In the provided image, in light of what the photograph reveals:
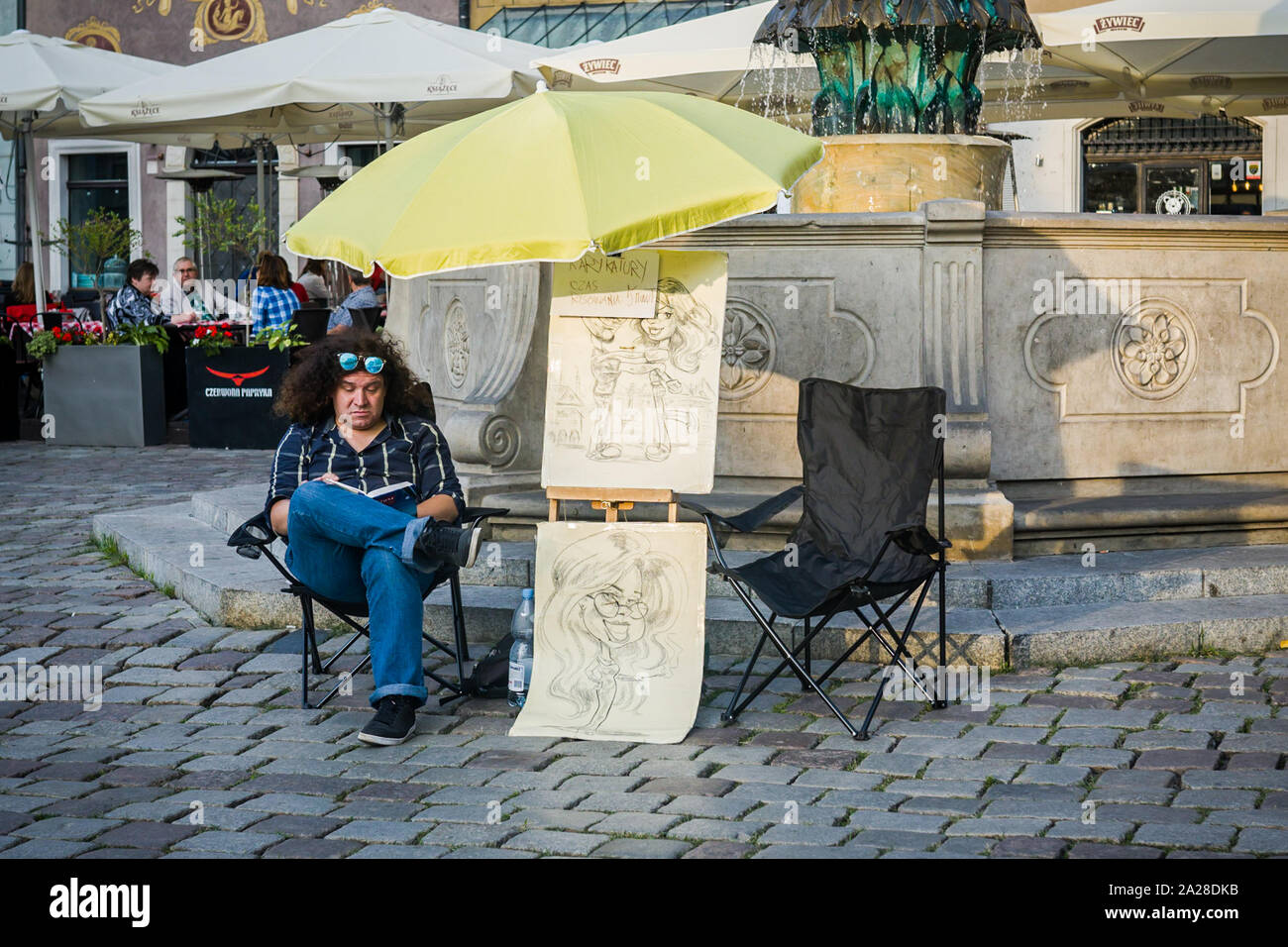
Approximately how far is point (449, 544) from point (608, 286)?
103cm

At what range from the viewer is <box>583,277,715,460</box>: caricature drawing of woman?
5.67 metres

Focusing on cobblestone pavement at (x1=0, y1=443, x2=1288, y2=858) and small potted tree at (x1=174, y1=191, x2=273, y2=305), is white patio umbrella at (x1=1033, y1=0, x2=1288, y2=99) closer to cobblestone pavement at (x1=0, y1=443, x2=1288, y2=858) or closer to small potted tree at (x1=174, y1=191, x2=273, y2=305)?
cobblestone pavement at (x1=0, y1=443, x2=1288, y2=858)

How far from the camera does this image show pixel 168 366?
14.2 meters

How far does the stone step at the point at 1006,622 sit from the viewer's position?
20.1ft

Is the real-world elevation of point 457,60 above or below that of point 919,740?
above

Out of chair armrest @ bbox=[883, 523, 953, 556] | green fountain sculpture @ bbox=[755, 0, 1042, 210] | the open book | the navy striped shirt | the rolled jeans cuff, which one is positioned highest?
green fountain sculpture @ bbox=[755, 0, 1042, 210]

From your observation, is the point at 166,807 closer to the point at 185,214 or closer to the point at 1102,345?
the point at 1102,345

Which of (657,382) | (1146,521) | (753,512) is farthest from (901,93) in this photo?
(657,382)

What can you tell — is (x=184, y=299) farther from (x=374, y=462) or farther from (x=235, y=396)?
(x=374, y=462)

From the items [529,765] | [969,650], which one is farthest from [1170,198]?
[529,765]

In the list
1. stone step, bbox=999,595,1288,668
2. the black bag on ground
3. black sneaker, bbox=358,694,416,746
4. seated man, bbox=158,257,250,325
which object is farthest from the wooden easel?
seated man, bbox=158,257,250,325

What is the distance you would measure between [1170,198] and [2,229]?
669 inches

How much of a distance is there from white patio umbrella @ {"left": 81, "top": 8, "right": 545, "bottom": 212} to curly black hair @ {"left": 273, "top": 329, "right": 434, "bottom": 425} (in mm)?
7159
